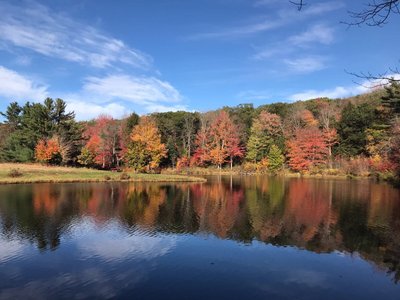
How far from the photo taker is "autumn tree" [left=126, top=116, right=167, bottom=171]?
213 ft

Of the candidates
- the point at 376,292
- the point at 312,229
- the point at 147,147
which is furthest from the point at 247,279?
the point at 147,147

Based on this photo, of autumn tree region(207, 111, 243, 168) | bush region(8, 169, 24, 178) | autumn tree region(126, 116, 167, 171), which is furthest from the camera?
autumn tree region(207, 111, 243, 168)

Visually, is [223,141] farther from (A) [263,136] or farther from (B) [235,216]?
(B) [235,216]

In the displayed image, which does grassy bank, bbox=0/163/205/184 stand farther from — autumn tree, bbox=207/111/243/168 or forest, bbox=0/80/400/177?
autumn tree, bbox=207/111/243/168

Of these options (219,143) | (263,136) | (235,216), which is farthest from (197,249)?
(219,143)

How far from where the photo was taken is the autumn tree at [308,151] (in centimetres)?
7125

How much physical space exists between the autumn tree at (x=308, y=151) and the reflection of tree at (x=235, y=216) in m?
31.9

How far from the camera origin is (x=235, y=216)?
26.5 meters

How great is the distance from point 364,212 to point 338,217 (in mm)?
3234

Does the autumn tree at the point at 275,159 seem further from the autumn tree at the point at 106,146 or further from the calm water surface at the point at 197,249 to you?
the calm water surface at the point at 197,249

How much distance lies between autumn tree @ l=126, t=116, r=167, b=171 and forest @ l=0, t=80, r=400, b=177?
0.19 m

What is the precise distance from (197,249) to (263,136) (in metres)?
63.4

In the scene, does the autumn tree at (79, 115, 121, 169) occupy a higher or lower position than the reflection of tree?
higher

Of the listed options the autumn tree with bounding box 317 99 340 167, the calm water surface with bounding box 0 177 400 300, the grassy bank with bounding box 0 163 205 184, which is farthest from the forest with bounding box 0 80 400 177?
the calm water surface with bounding box 0 177 400 300
